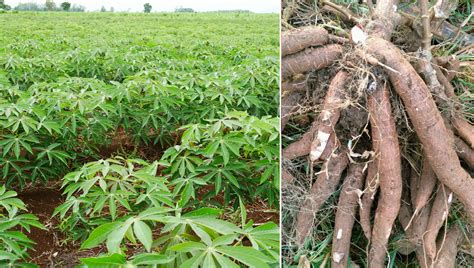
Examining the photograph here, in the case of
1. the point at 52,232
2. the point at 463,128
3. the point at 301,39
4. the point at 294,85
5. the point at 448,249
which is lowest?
the point at 52,232

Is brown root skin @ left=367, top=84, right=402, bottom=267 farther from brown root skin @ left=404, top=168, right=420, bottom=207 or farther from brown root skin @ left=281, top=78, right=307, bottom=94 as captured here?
brown root skin @ left=281, top=78, right=307, bottom=94

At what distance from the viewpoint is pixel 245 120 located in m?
1.72

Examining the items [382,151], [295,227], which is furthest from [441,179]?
[295,227]

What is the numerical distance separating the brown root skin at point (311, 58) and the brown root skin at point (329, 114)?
0.06 m

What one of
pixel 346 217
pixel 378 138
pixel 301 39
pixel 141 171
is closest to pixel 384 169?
pixel 378 138

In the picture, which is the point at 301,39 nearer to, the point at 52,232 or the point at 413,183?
the point at 413,183

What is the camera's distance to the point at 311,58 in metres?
1.41

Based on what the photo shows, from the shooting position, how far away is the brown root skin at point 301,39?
1.40 metres

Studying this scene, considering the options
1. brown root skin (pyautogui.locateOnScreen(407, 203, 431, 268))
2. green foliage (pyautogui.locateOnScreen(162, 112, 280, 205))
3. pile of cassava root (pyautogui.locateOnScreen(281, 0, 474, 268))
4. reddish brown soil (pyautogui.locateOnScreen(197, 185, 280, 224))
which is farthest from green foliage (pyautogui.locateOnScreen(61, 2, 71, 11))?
brown root skin (pyautogui.locateOnScreen(407, 203, 431, 268))

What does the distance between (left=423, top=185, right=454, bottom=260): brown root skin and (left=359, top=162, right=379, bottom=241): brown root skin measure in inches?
7.1

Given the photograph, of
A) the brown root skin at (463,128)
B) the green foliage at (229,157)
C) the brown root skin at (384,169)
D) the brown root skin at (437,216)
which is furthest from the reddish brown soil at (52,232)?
the brown root skin at (463,128)

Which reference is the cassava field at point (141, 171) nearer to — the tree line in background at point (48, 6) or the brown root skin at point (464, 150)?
the brown root skin at point (464, 150)

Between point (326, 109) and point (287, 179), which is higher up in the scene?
point (326, 109)

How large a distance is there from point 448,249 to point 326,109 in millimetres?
629
